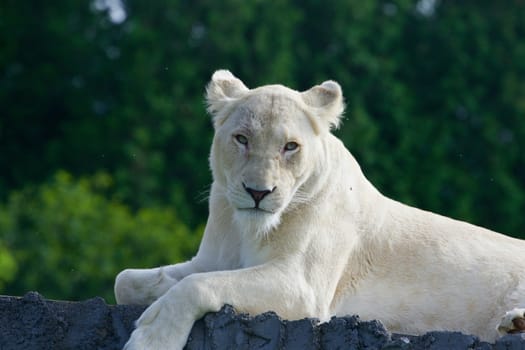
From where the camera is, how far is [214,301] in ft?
19.4

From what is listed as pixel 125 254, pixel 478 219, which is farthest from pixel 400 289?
pixel 478 219

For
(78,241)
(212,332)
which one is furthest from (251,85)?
(212,332)

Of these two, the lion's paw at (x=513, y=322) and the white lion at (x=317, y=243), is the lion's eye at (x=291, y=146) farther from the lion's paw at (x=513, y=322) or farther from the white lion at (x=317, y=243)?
the lion's paw at (x=513, y=322)

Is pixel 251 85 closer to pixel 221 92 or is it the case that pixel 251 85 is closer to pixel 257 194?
pixel 221 92

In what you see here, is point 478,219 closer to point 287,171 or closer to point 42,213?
point 42,213

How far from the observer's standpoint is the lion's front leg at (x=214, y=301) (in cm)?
574

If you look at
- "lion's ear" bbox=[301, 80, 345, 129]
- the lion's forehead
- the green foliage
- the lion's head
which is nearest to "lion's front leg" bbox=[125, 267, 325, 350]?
the lion's head

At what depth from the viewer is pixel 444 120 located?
68.0 feet

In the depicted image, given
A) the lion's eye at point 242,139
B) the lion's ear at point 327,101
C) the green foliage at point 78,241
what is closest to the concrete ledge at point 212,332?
the lion's eye at point 242,139

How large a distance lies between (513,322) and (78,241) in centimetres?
1019

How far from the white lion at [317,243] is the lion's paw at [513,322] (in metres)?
0.55

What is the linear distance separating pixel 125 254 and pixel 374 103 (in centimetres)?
600

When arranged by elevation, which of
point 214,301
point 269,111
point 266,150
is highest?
point 269,111

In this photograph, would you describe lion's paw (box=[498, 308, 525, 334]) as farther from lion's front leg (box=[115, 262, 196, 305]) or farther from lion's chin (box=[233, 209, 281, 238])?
lion's front leg (box=[115, 262, 196, 305])
